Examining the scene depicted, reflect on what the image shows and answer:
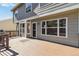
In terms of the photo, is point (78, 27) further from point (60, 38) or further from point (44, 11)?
point (44, 11)

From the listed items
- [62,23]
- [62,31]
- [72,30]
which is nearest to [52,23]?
[62,23]

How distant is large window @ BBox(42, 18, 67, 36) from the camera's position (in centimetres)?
1113

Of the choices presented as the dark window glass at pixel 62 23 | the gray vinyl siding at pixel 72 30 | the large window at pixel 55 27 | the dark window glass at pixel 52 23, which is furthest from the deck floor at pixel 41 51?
the dark window glass at pixel 52 23

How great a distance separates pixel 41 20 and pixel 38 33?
1558 mm

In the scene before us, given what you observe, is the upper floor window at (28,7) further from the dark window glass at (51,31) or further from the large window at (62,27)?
the large window at (62,27)

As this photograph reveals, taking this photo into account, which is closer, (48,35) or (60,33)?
(60,33)

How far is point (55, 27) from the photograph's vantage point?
12312 millimetres

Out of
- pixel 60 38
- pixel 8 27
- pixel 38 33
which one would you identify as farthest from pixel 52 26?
pixel 8 27

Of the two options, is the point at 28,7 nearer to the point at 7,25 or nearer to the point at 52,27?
the point at 52,27

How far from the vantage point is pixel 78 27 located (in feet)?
31.6

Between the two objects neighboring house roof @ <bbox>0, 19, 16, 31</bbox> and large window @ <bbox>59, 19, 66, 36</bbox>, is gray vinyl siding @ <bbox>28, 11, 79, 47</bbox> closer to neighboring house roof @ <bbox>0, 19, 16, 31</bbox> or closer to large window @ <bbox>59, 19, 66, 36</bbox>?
A: large window @ <bbox>59, 19, 66, 36</bbox>

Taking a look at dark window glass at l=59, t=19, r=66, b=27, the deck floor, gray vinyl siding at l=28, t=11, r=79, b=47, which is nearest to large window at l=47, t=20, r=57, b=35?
dark window glass at l=59, t=19, r=66, b=27

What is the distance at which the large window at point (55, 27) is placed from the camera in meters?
11.1

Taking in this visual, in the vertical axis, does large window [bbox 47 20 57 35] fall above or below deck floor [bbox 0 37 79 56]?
above
